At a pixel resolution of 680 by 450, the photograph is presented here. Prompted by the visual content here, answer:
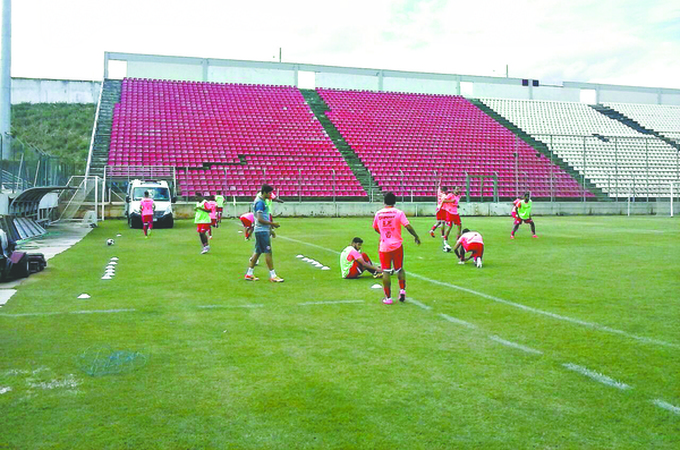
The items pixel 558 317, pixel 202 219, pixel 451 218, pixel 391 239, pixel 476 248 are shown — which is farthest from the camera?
pixel 451 218

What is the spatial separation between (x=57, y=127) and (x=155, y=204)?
79.1ft

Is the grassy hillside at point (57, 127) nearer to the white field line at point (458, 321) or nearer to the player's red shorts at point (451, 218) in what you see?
the player's red shorts at point (451, 218)

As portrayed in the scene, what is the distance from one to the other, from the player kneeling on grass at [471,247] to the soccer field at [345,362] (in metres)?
1.29

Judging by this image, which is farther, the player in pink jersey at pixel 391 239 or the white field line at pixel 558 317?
the player in pink jersey at pixel 391 239

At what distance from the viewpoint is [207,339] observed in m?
6.96

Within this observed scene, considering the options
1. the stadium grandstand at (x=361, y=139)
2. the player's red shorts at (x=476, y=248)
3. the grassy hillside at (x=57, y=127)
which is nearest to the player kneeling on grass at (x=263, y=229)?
the player's red shorts at (x=476, y=248)

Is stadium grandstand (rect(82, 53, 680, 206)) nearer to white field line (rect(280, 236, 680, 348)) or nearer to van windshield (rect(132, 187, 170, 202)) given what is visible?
van windshield (rect(132, 187, 170, 202))

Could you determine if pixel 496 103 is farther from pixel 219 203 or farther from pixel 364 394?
pixel 364 394

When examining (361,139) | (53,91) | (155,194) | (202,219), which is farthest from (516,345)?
(53,91)

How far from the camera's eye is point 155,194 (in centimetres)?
2795

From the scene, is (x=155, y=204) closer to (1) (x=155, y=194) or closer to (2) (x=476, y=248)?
(1) (x=155, y=194)

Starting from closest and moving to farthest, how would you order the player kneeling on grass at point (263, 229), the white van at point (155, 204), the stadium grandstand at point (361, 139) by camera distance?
the player kneeling on grass at point (263, 229), the white van at point (155, 204), the stadium grandstand at point (361, 139)

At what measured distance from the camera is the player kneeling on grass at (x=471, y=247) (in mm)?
13398

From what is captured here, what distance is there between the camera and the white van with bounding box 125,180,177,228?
85.9ft
